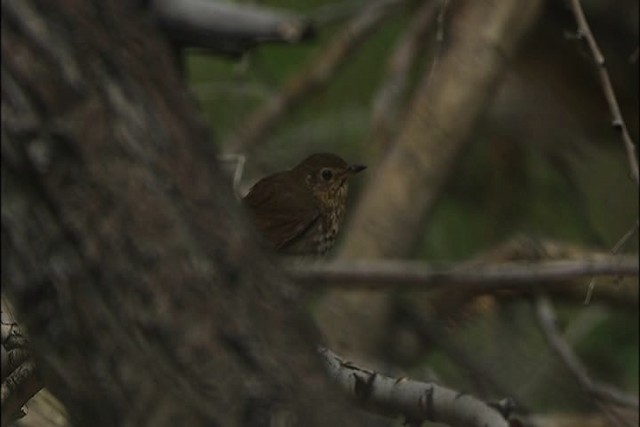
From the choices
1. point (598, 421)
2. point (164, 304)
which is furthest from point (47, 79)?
point (598, 421)

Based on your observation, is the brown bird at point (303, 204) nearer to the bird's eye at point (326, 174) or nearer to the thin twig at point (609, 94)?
the bird's eye at point (326, 174)

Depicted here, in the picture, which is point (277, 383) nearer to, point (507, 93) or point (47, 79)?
point (47, 79)

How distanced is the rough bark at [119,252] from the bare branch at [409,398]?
2.65 ft

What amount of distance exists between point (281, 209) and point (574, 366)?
5.85 ft

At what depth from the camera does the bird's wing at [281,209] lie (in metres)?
4.72

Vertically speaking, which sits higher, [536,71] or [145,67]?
[145,67]

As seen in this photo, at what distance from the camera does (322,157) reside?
17.8 ft

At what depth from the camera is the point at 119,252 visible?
2293 millimetres

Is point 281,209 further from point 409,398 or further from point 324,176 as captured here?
point 409,398

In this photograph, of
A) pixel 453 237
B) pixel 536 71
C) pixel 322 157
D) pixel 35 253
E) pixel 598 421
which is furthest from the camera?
pixel 453 237

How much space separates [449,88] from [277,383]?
5.15 metres

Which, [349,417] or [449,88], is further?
[449,88]

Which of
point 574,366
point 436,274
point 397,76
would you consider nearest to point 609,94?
point 436,274

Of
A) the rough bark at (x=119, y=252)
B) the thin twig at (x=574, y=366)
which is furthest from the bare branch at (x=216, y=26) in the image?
the rough bark at (x=119, y=252)
